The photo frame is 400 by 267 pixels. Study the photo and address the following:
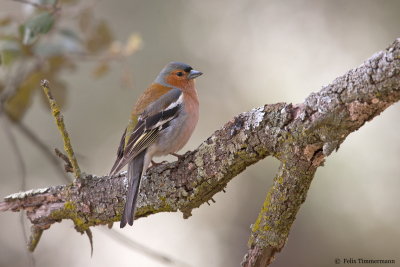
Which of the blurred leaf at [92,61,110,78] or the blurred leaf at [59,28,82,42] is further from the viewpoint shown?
the blurred leaf at [92,61,110,78]

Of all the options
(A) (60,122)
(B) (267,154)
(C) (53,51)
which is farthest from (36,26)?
(B) (267,154)

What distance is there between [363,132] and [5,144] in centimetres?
483

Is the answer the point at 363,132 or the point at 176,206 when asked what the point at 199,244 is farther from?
the point at 176,206

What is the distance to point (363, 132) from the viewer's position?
5.54 meters

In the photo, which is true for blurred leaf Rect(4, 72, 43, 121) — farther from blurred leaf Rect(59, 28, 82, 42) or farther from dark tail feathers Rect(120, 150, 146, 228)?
dark tail feathers Rect(120, 150, 146, 228)

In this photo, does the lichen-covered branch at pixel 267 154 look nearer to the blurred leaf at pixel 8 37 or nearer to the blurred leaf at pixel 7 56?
the blurred leaf at pixel 7 56

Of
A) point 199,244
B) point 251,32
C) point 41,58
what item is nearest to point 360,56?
point 251,32

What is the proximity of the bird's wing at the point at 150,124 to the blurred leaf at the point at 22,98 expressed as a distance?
3.59 ft

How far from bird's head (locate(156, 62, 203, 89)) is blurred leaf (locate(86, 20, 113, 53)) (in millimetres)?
593

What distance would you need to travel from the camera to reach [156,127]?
4148mm

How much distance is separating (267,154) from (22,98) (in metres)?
2.68

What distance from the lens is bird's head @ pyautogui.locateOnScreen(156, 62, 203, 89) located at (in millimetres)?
4883

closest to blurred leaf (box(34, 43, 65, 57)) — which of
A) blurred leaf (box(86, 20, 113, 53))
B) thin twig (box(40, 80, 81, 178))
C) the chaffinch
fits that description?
blurred leaf (box(86, 20, 113, 53))

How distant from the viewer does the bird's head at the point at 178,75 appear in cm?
488
